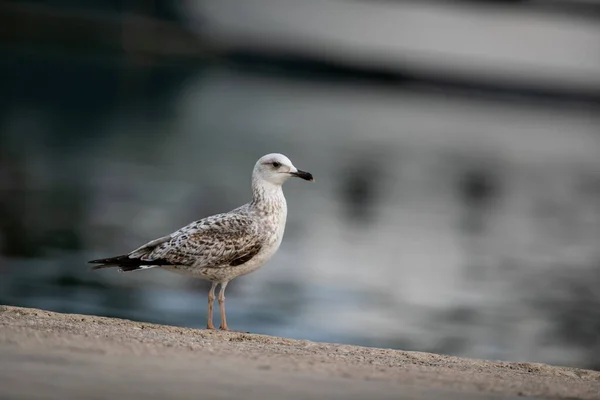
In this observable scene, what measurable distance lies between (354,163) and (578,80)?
211ft

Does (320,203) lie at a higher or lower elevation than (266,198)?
higher

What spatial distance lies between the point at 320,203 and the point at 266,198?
10.3 m

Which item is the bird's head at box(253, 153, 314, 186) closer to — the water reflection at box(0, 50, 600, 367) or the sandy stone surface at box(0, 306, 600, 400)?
the sandy stone surface at box(0, 306, 600, 400)

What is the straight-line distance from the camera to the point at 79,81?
45.3 meters

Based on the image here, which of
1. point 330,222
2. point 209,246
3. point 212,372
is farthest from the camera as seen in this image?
point 330,222

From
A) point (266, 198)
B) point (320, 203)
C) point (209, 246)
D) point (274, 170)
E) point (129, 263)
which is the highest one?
point (320, 203)

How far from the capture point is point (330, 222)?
15.7m

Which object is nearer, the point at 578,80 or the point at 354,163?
the point at 354,163

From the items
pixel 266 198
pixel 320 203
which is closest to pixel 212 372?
pixel 266 198

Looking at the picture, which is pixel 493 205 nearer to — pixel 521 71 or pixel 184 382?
pixel 184 382

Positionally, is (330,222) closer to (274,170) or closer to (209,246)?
(274,170)

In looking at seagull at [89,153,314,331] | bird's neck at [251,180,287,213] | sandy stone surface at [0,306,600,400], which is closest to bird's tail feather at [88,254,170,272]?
seagull at [89,153,314,331]

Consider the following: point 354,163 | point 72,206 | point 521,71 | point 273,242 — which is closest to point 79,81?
point 354,163

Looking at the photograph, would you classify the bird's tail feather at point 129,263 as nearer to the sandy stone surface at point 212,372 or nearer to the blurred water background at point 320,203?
the sandy stone surface at point 212,372
